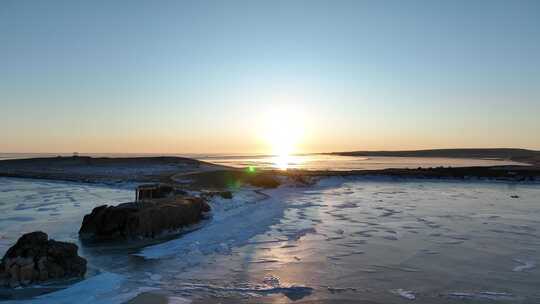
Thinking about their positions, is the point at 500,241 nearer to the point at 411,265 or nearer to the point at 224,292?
the point at 411,265

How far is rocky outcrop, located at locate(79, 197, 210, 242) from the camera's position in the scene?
1406cm

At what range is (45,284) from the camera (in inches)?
358

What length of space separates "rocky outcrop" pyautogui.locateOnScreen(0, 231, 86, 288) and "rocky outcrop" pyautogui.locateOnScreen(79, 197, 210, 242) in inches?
160

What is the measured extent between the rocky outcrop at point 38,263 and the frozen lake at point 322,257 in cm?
50

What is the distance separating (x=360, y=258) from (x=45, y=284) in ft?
22.7

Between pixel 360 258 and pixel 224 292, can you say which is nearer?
pixel 224 292

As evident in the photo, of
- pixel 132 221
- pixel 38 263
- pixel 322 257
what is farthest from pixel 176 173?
pixel 38 263

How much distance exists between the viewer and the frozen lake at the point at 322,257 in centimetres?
855

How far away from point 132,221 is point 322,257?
236 inches

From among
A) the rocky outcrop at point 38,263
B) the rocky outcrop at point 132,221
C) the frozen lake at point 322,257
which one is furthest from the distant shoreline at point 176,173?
the rocky outcrop at point 38,263

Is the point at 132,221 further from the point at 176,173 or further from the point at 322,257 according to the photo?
the point at 176,173

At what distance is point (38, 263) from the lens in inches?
366

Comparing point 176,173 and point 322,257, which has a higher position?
point 176,173

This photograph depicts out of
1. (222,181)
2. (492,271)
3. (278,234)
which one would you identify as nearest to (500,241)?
(492,271)
